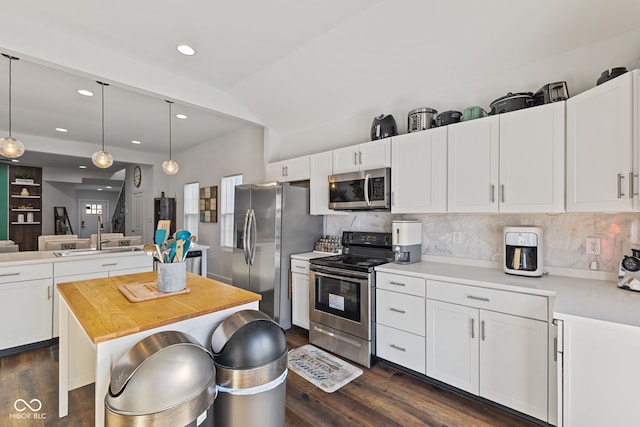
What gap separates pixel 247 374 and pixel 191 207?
590 cm

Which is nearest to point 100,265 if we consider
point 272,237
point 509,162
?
point 272,237

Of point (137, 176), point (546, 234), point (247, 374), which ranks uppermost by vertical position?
point (137, 176)

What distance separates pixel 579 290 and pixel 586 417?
2.41ft

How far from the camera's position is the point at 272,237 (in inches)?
136

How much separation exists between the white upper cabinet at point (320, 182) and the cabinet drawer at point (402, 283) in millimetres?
1098

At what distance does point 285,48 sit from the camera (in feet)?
9.18

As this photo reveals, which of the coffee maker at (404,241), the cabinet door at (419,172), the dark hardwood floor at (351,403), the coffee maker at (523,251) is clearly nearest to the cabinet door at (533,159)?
the coffee maker at (523,251)

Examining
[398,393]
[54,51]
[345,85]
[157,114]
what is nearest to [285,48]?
[345,85]

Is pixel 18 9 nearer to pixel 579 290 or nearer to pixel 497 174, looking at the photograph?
pixel 497 174

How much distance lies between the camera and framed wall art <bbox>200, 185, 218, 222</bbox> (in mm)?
5623

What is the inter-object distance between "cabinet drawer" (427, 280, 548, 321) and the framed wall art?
4461 millimetres

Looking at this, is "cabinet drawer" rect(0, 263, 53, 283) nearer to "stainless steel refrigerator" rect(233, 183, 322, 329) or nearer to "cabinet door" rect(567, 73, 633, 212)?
"stainless steel refrigerator" rect(233, 183, 322, 329)

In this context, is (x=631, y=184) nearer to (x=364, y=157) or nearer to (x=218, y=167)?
(x=364, y=157)

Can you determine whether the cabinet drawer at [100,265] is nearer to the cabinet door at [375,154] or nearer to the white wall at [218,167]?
the white wall at [218,167]
